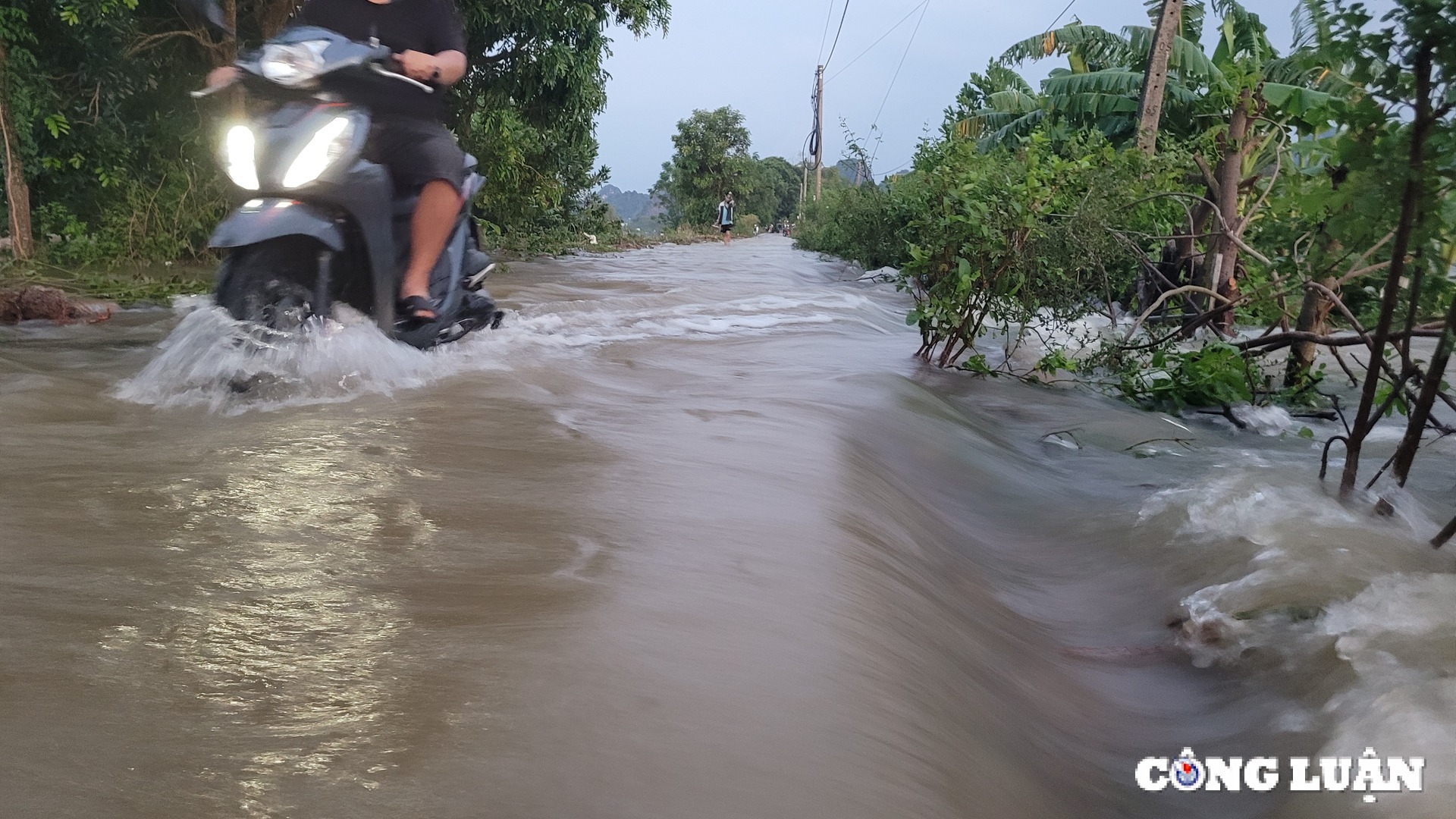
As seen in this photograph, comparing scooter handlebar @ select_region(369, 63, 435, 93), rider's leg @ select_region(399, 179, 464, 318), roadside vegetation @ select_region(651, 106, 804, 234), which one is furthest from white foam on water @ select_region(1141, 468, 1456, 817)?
roadside vegetation @ select_region(651, 106, 804, 234)

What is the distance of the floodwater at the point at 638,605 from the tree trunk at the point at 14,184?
5.24 m

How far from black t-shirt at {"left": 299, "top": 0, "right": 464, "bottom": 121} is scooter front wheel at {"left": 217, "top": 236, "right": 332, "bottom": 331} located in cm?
70

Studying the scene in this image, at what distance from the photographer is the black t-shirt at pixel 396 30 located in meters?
4.66

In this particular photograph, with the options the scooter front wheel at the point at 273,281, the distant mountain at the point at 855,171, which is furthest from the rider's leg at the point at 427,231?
the distant mountain at the point at 855,171

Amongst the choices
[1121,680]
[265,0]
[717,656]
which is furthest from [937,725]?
[265,0]

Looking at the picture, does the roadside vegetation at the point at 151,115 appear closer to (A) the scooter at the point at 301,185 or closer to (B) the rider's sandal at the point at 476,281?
(B) the rider's sandal at the point at 476,281

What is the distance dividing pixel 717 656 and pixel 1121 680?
1.37 m

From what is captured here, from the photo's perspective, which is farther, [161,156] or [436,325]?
[161,156]

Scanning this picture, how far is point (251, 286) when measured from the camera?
14.8 ft

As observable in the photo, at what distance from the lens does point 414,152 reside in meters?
4.94

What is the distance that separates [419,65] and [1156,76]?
364 inches

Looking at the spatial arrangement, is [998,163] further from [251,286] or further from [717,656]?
[717,656]

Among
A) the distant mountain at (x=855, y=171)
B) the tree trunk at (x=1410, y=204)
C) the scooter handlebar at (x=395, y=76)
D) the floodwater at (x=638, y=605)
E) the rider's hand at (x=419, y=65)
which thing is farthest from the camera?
the distant mountain at (x=855, y=171)

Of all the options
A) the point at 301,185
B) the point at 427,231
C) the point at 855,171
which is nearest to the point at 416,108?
the point at 427,231
